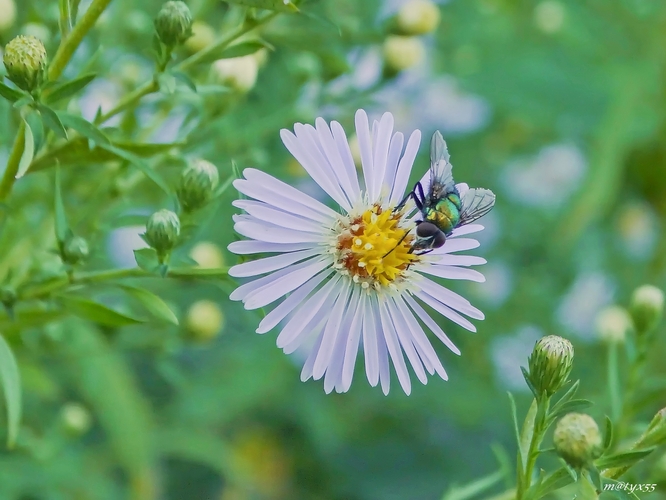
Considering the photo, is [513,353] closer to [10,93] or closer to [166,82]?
[166,82]

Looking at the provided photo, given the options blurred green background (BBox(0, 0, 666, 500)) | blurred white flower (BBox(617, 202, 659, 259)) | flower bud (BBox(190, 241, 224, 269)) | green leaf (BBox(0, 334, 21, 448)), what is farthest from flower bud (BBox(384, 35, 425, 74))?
blurred white flower (BBox(617, 202, 659, 259))

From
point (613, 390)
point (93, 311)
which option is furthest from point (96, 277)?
point (613, 390)

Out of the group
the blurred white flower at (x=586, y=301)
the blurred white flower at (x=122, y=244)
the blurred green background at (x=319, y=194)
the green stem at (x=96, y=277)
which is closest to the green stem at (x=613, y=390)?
the blurred green background at (x=319, y=194)

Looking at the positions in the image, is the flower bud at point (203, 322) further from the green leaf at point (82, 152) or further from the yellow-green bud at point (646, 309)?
the yellow-green bud at point (646, 309)

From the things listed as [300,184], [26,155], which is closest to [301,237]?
[26,155]

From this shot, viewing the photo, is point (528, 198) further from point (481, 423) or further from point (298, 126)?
point (298, 126)
